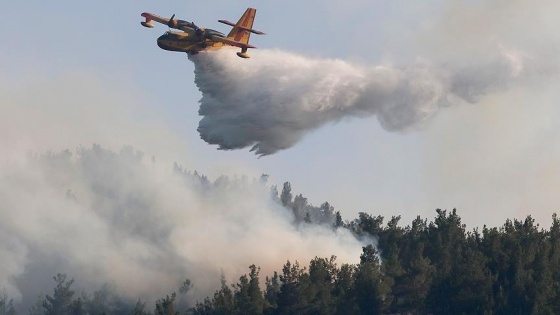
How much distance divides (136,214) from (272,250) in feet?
129

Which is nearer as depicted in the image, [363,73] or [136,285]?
[363,73]

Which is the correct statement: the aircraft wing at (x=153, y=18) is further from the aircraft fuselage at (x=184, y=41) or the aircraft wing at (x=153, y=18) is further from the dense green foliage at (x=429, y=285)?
the dense green foliage at (x=429, y=285)

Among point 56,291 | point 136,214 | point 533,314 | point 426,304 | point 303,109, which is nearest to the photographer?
point 303,109

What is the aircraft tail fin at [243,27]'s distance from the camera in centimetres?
8779

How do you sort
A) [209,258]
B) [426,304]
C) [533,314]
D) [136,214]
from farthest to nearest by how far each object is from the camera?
1. [136,214]
2. [209,258]
3. [426,304]
4. [533,314]

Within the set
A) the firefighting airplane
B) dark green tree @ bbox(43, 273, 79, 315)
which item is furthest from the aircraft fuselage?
dark green tree @ bbox(43, 273, 79, 315)

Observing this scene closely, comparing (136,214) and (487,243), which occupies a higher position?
(136,214)

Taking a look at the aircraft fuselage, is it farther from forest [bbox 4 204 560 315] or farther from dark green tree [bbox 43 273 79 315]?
dark green tree [bbox 43 273 79 315]

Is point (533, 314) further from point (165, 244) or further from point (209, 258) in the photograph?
point (165, 244)

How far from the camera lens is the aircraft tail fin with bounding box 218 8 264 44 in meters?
87.8

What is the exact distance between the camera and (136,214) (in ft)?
552

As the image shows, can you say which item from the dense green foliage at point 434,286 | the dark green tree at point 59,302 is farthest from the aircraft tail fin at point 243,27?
the dark green tree at point 59,302

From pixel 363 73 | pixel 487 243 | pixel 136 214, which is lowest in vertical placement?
pixel 487 243

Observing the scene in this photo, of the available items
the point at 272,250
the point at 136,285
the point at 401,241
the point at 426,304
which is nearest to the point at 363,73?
the point at 426,304
